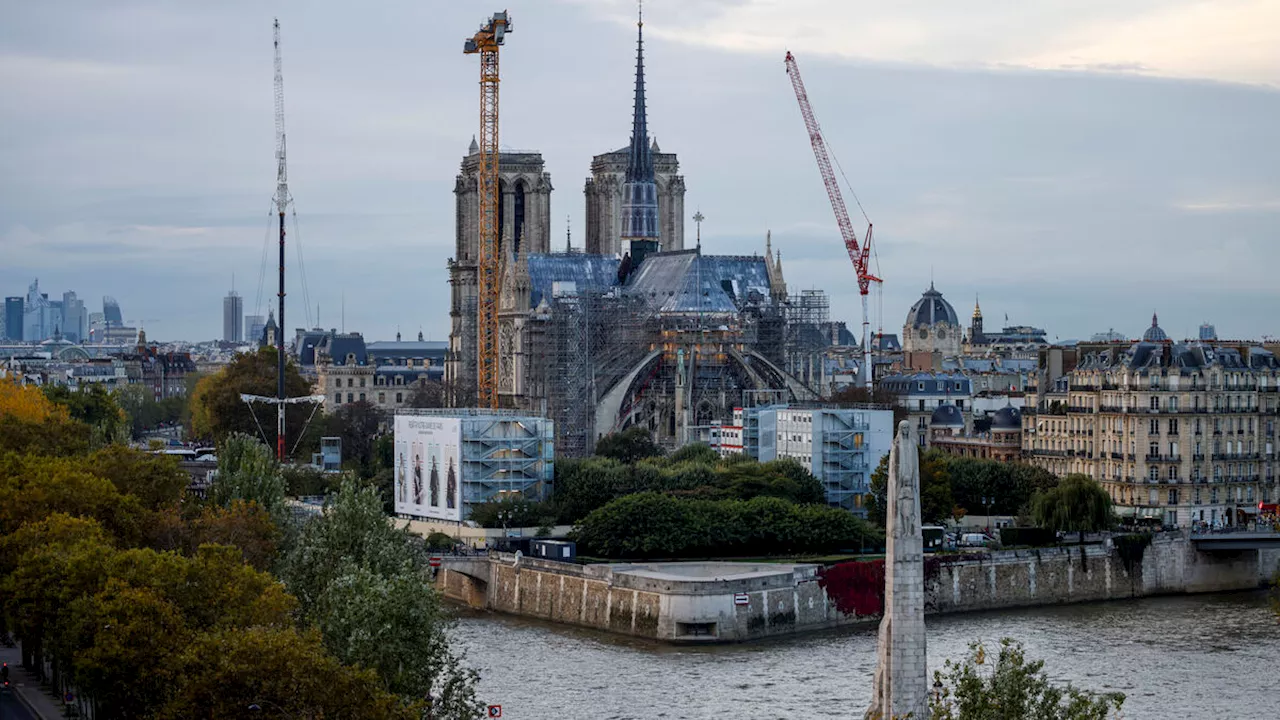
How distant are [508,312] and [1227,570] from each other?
53.4 metres

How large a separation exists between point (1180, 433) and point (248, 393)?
60.4 metres

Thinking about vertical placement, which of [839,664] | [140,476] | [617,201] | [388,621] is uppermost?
[617,201]

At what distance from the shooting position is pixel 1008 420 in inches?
4412

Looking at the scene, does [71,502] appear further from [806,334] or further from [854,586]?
[806,334]

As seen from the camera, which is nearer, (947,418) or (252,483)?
(252,483)

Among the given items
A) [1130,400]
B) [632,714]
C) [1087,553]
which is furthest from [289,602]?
[1130,400]

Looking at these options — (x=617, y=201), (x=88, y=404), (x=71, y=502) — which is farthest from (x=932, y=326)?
(x=71, y=502)

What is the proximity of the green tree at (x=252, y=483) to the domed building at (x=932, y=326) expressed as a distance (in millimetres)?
106776

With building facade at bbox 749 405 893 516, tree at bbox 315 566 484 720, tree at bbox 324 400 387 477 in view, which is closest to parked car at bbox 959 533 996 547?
building facade at bbox 749 405 893 516

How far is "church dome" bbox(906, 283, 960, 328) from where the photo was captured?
188m

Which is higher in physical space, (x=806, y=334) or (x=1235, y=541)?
(x=806, y=334)

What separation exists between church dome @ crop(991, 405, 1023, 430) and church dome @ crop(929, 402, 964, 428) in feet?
20.8

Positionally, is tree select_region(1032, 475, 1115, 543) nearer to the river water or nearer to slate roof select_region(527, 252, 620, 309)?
the river water

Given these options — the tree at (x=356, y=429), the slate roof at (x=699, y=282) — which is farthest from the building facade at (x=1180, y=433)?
the tree at (x=356, y=429)
